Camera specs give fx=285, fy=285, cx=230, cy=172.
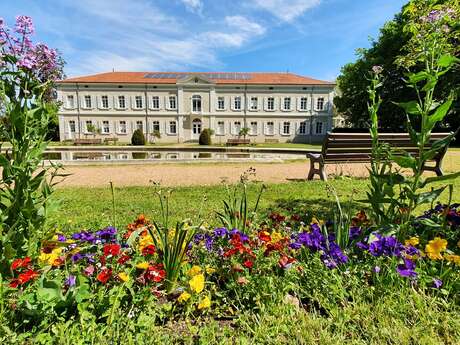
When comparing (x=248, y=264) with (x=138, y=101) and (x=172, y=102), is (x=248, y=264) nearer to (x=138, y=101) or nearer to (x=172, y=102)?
(x=172, y=102)

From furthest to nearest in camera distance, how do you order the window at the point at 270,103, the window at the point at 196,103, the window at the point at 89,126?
the window at the point at 270,103, the window at the point at 196,103, the window at the point at 89,126

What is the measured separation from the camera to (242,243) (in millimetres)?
2008

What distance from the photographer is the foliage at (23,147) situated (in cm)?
165

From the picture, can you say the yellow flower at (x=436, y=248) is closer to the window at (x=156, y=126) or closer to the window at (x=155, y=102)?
the window at (x=156, y=126)

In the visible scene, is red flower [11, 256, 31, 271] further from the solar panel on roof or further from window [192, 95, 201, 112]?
the solar panel on roof

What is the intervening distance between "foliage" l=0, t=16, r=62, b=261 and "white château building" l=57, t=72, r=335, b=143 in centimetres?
3558

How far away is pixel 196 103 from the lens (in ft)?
122

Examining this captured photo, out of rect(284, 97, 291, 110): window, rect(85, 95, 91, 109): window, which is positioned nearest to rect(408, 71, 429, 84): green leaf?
rect(284, 97, 291, 110): window

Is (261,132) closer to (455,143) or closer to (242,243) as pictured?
(455,143)

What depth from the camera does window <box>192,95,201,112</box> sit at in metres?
37.0

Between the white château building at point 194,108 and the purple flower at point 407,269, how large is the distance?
118 feet

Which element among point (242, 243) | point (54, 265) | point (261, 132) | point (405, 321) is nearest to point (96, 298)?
point (54, 265)

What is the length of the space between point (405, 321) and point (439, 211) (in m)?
1.59

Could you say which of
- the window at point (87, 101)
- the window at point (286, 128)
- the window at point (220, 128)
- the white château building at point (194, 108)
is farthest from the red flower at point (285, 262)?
the window at point (87, 101)
